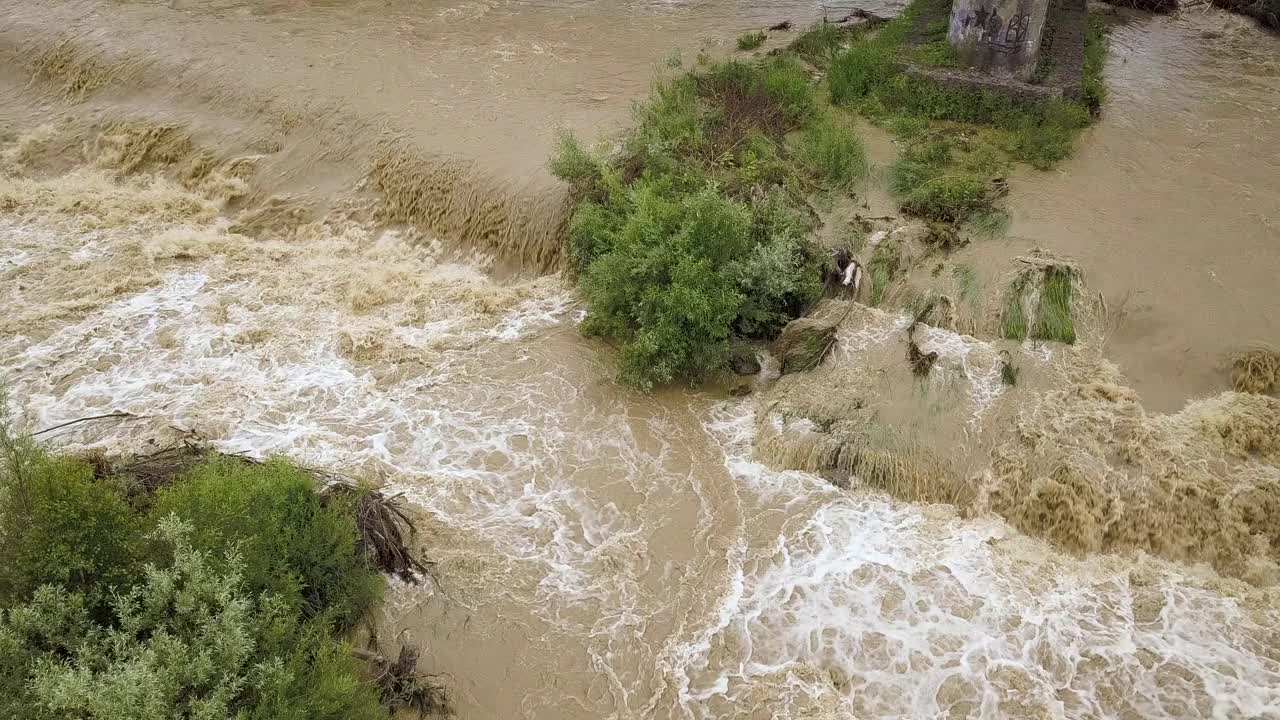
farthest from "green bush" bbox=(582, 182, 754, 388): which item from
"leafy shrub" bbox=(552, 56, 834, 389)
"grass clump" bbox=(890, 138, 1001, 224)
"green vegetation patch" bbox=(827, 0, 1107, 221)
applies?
"green vegetation patch" bbox=(827, 0, 1107, 221)

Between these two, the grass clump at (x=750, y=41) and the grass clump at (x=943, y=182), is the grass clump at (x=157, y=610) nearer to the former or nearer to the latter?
the grass clump at (x=943, y=182)

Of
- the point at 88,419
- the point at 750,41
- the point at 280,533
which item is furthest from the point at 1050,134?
the point at 88,419

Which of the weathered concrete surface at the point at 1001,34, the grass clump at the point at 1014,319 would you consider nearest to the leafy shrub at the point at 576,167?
the grass clump at the point at 1014,319

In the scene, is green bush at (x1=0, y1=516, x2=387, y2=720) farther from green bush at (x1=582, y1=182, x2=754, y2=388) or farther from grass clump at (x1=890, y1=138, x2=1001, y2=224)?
grass clump at (x1=890, y1=138, x2=1001, y2=224)

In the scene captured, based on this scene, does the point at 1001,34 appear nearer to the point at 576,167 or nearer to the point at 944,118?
the point at 944,118

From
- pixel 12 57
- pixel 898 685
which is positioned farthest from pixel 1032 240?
pixel 12 57
